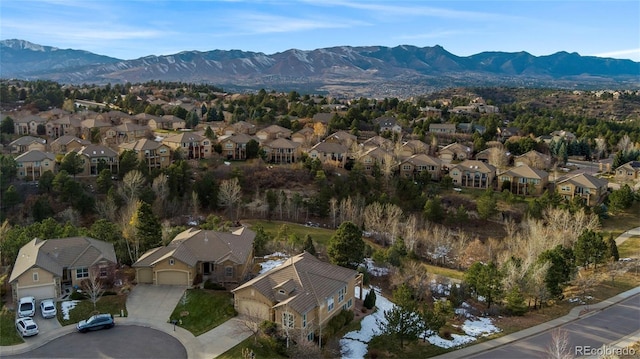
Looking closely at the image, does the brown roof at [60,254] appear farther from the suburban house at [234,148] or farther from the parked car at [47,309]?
the suburban house at [234,148]

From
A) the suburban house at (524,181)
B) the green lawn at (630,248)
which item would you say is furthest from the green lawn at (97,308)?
the suburban house at (524,181)

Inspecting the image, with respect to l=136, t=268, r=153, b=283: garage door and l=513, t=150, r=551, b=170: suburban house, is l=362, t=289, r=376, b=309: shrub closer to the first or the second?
l=136, t=268, r=153, b=283: garage door

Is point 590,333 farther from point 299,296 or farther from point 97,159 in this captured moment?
point 97,159

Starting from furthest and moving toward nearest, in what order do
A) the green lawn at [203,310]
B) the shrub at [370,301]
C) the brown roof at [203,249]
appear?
the brown roof at [203,249]
the shrub at [370,301]
the green lawn at [203,310]

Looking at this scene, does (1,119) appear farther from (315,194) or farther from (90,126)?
(315,194)

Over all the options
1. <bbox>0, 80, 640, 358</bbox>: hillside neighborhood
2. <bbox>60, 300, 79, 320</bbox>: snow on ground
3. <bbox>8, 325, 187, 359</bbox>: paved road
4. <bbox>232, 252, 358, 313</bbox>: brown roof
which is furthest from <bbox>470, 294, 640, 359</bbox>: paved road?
<bbox>60, 300, 79, 320</bbox>: snow on ground

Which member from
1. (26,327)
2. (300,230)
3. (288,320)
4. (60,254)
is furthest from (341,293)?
(300,230)
